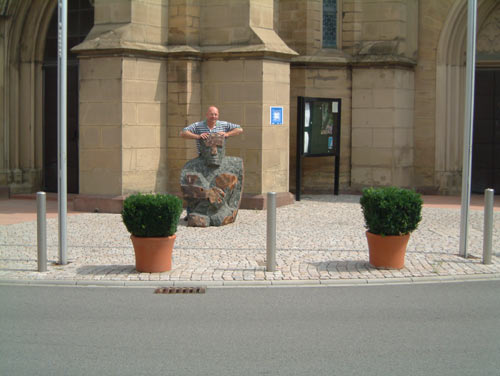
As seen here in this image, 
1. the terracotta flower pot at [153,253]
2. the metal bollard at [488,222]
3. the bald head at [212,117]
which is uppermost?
the bald head at [212,117]

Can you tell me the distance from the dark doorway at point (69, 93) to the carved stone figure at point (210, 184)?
5.47 m

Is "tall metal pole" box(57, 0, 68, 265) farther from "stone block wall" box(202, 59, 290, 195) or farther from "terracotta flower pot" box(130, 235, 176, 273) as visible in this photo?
"stone block wall" box(202, 59, 290, 195)

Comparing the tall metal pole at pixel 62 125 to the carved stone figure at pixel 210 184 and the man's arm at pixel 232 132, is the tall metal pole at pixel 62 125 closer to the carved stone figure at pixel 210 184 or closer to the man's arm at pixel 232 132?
the carved stone figure at pixel 210 184

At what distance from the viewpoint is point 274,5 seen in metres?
17.5

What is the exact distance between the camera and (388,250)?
9.61m

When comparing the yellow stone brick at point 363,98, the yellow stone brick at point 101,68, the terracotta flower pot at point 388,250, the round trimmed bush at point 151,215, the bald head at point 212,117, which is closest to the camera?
the round trimmed bush at point 151,215

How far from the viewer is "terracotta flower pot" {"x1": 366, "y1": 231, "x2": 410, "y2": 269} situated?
958 centimetres

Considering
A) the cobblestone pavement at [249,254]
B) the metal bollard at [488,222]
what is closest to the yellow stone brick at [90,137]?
the cobblestone pavement at [249,254]

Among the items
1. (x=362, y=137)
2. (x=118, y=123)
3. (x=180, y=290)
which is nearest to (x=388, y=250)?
(x=180, y=290)

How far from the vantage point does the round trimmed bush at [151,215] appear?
9.20 meters

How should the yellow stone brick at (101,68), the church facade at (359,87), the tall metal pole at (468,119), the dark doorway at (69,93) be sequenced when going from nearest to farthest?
the tall metal pole at (468,119) < the yellow stone brick at (101,68) < the dark doorway at (69,93) < the church facade at (359,87)

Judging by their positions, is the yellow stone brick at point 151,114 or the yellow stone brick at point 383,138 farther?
the yellow stone brick at point 383,138

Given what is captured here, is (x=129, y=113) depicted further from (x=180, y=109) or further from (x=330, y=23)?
(x=330, y=23)

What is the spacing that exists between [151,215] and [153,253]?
1.57 feet
